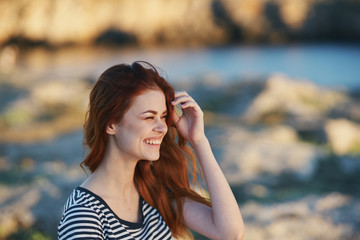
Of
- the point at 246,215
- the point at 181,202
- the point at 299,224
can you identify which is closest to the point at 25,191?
the point at 246,215

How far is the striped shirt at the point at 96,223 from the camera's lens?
68.0 inches

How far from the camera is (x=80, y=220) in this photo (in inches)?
68.7

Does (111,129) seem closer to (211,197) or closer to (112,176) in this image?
(112,176)

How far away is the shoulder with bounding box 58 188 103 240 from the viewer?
171 cm

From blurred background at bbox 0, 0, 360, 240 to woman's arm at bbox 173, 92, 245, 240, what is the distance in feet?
7.68

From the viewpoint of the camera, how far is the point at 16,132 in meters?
9.49

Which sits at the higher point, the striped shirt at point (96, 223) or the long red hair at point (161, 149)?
the long red hair at point (161, 149)

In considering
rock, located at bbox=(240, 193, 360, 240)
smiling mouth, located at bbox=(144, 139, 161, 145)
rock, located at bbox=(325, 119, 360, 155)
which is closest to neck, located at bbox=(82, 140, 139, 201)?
smiling mouth, located at bbox=(144, 139, 161, 145)

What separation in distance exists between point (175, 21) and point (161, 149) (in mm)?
20122

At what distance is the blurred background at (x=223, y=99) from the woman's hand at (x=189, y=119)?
2505mm

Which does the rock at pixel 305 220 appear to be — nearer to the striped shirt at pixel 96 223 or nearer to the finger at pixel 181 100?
the striped shirt at pixel 96 223

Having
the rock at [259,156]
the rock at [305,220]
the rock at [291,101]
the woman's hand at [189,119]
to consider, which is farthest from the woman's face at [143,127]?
the rock at [291,101]

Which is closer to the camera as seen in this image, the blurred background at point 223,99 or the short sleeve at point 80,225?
the short sleeve at point 80,225

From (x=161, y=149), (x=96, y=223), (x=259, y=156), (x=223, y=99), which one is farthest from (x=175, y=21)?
(x=96, y=223)
